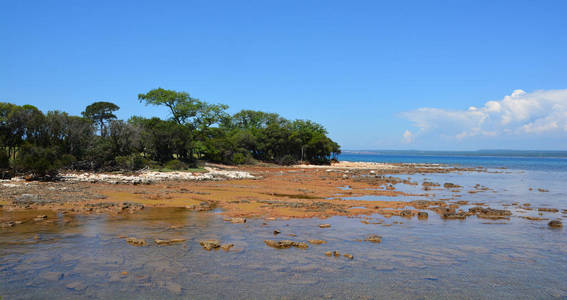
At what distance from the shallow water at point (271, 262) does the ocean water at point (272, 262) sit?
0.03m

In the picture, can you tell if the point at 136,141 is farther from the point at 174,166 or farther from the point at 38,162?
the point at 38,162

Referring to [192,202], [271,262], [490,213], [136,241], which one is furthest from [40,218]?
[490,213]

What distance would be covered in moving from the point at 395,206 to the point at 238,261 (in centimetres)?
1164

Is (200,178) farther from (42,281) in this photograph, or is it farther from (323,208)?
(42,281)

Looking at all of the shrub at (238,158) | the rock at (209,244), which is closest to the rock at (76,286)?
the rock at (209,244)

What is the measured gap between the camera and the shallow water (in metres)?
7.00

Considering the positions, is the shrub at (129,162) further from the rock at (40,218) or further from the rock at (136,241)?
the rock at (136,241)

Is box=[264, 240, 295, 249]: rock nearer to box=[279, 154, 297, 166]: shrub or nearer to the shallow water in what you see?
the shallow water

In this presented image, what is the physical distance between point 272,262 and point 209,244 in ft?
6.98

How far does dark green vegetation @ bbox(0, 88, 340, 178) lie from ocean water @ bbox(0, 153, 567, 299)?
14.5 meters

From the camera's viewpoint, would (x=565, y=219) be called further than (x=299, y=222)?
Yes

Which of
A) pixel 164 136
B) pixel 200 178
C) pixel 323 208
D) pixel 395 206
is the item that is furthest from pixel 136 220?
pixel 164 136

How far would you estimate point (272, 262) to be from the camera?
8680mm

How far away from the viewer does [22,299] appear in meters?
6.21
